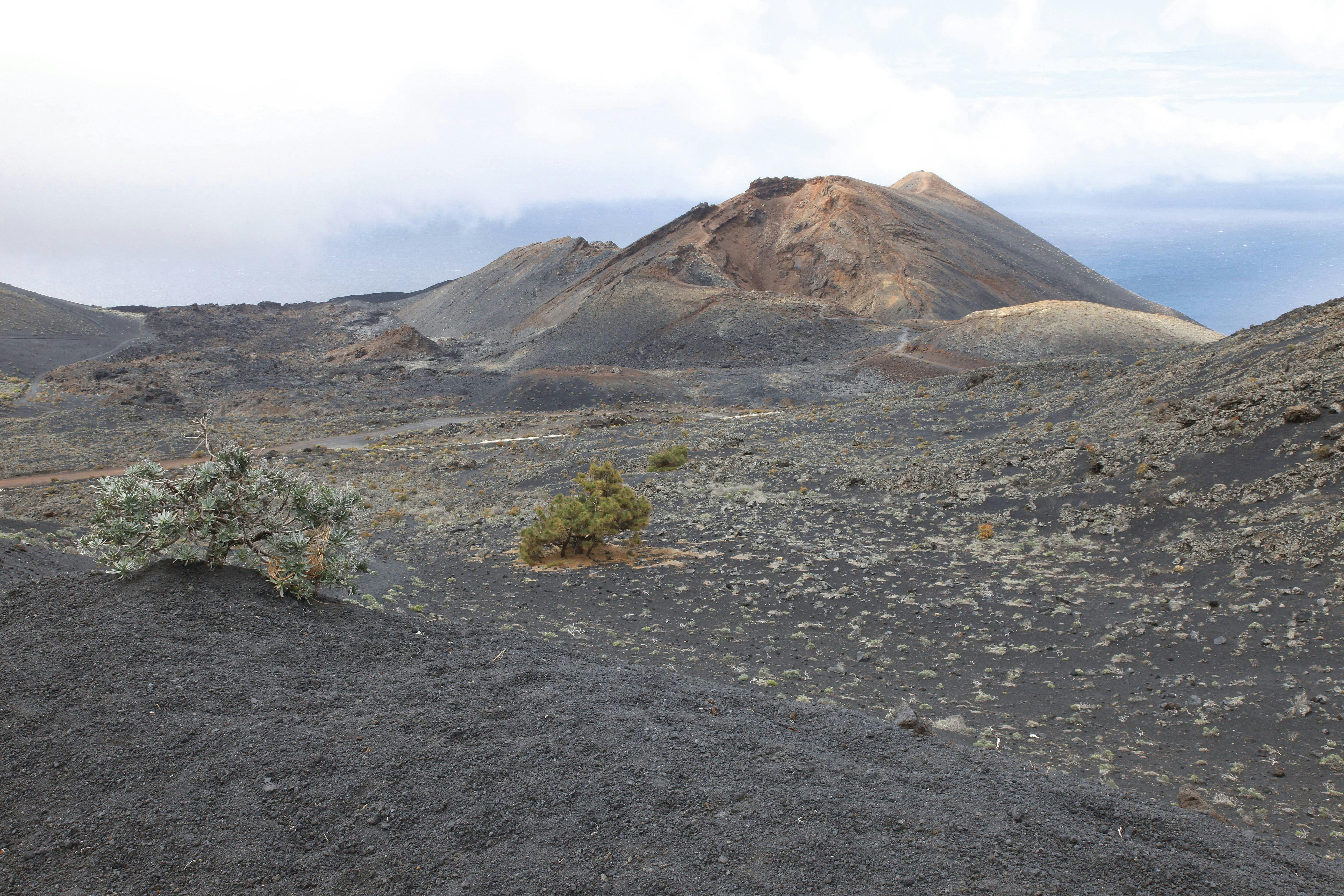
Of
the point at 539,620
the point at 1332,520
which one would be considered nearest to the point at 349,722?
the point at 539,620

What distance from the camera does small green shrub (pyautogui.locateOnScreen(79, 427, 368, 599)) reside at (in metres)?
5.77

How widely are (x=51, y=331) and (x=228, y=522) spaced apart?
2484 inches

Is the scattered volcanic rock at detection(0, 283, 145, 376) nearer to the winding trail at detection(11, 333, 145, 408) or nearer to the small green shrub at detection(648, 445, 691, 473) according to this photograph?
the winding trail at detection(11, 333, 145, 408)

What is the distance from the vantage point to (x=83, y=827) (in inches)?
136

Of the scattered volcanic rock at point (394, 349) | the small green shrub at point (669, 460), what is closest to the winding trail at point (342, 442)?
the small green shrub at point (669, 460)

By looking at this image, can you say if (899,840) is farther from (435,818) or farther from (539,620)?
(539,620)

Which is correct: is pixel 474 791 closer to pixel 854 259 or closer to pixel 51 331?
pixel 854 259

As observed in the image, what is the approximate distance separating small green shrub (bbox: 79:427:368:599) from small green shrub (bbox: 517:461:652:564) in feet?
14.9

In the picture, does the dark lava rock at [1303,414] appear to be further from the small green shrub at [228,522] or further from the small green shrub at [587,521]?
the small green shrub at [228,522]

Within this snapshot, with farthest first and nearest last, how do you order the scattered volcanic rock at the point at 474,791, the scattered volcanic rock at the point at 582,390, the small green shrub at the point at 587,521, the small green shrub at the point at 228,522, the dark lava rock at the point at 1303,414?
the scattered volcanic rock at the point at 582,390 → the small green shrub at the point at 587,521 → the dark lava rock at the point at 1303,414 → the small green shrub at the point at 228,522 → the scattered volcanic rock at the point at 474,791

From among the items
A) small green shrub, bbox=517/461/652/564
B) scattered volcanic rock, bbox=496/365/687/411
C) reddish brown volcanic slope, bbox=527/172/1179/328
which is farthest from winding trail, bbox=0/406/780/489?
reddish brown volcanic slope, bbox=527/172/1179/328

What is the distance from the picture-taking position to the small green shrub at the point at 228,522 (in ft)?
18.9

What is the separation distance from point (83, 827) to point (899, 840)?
12.9 feet

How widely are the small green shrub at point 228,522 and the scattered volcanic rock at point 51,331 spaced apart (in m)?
49.3
